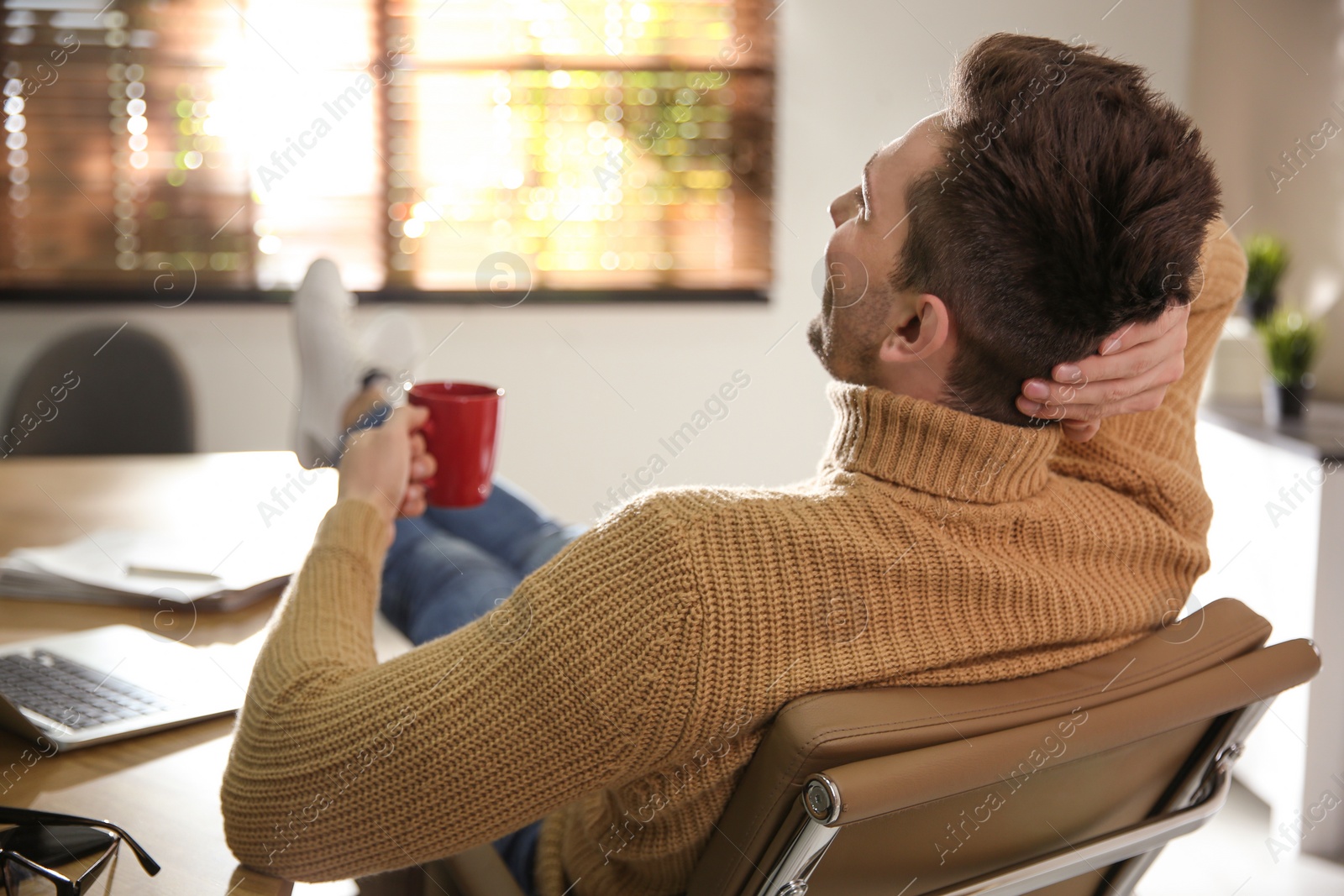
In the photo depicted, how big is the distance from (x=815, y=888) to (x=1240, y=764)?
1649mm

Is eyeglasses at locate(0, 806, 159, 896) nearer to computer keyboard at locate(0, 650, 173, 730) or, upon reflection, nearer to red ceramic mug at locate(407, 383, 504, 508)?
computer keyboard at locate(0, 650, 173, 730)

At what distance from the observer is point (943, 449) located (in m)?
0.70

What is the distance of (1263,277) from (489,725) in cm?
203

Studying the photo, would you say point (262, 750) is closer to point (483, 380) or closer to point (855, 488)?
point (855, 488)

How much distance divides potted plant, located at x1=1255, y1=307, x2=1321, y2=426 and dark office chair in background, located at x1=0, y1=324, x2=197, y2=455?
2.01m

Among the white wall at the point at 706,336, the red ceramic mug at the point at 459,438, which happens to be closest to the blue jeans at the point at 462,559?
the red ceramic mug at the point at 459,438

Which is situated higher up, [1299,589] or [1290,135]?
[1290,135]

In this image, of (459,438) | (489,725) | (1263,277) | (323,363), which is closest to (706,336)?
(1263,277)

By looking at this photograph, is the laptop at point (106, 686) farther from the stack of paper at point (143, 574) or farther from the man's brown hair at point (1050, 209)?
the man's brown hair at point (1050, 209)

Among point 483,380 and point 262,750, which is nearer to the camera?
point 262,750

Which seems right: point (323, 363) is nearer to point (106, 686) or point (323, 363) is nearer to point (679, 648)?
point (106, 686)

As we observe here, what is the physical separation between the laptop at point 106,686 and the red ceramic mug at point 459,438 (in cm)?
24

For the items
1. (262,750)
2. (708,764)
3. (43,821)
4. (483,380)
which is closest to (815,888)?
(708,764)

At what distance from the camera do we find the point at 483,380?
2904 mm
